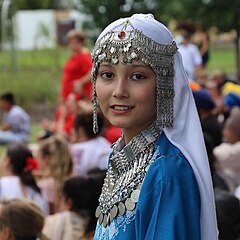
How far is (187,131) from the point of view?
2545 millimetres

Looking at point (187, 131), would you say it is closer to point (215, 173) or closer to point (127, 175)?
point (127, 175)

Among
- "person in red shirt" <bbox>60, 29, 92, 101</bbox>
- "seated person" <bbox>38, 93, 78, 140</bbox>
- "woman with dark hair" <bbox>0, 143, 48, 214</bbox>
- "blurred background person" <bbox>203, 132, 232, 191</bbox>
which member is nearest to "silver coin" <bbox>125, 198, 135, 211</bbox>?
"blurred background person" <bbox>203, 132, 232, 191</bbox>

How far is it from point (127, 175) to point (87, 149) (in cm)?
368

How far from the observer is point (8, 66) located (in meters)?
17.9

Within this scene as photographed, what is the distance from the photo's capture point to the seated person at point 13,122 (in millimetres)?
11492

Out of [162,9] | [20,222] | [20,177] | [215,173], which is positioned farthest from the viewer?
[162,9]

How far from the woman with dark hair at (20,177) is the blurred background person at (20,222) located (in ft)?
5.01

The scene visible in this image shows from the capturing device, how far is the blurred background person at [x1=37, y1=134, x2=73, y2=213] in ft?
20.0

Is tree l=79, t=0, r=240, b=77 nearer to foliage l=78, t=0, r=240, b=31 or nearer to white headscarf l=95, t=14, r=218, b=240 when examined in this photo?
foliage l=78, t=0, r=240, b=31

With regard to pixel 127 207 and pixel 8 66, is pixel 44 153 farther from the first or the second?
pixel 8 66

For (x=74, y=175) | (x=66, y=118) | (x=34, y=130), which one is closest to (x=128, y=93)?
(x=74, y=175)

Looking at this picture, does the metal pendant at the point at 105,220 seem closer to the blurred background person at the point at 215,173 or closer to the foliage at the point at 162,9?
the blurred background person at the point at 215,173

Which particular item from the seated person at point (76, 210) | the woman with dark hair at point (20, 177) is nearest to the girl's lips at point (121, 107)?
the seated person at point (76, 210)

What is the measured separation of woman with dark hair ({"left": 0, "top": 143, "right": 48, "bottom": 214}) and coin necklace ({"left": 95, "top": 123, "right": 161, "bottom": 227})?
3024 millimetres
